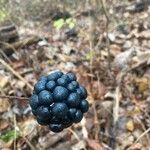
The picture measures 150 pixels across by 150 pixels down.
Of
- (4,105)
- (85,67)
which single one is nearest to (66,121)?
(4,105)

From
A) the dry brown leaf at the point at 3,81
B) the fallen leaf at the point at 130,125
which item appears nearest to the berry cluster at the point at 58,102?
the fallen leaf at the point at 130,125

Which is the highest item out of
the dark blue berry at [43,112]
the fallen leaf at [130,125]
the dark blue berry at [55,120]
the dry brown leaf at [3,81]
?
the dark blue berry at [43,112]

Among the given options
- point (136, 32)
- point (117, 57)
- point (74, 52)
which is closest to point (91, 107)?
point (117, 57)

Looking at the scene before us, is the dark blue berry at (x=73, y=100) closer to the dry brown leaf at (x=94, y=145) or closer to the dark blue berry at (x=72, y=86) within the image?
the dark blue berry at (x=72, y=86)

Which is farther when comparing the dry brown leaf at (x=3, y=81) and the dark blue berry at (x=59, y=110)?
the dry brown leaf at (x=3, y=81)

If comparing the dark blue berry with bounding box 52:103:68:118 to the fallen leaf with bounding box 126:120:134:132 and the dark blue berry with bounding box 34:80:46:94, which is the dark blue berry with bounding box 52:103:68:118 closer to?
the dark blue berry with bounding box 34:80:46:94

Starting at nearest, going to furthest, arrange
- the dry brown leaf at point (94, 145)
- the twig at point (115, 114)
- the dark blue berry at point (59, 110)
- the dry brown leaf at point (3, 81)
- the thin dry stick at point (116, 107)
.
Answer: the dark blue berry at point (59, 110)
the dry brown leaf at point (94, 145)
the twig at point (115, 114)
the thin dry stick at point (116, 107)
the dry brown leaf at point (3, 81)

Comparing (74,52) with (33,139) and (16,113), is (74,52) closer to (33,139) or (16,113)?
(16,113)
